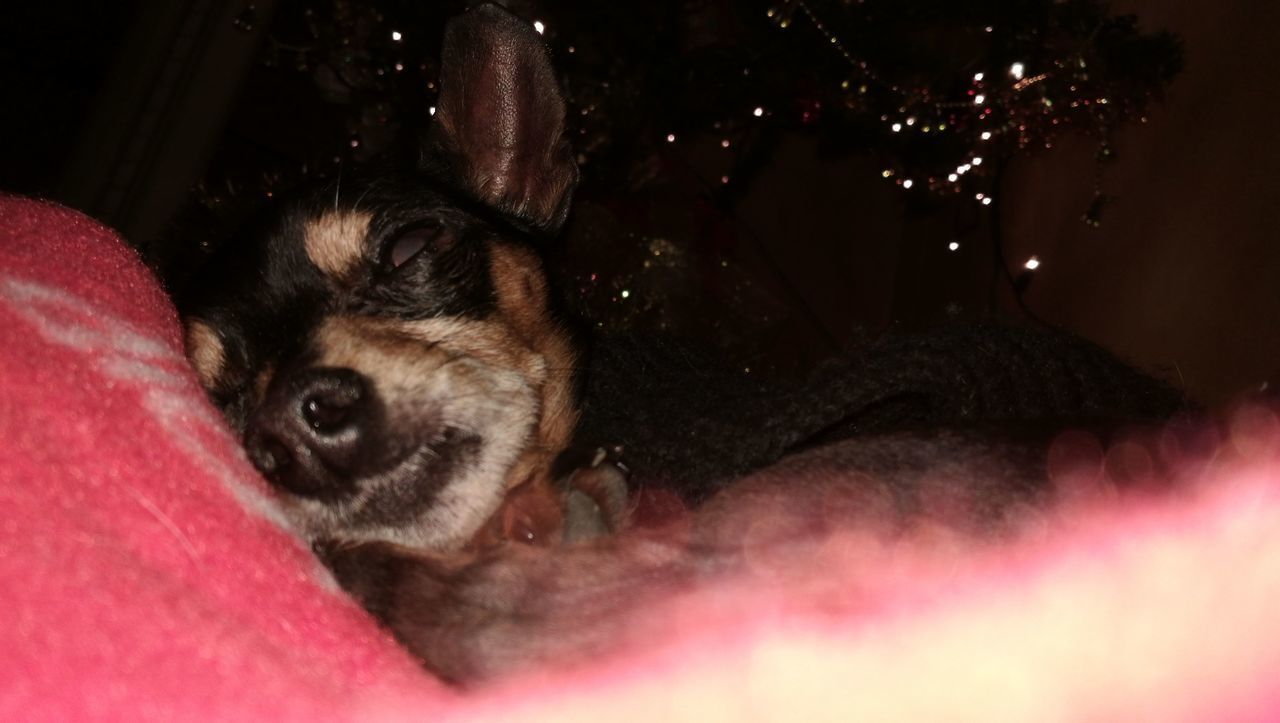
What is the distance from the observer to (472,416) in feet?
5.77

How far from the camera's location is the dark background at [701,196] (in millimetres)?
4020

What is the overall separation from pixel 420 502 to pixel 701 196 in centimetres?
454

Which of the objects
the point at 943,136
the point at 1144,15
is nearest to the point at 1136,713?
the point at 943,136

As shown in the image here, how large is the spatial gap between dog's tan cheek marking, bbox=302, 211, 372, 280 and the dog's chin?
0.56m

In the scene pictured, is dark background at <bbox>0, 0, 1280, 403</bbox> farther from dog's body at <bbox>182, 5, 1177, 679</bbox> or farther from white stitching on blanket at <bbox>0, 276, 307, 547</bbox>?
white stitching on blanket at <bbox>0, 276, 307, 547</bbox>

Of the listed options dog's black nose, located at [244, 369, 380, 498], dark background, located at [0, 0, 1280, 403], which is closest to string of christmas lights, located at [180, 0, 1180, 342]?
dark background, located at [0, 0, 1280, 403]

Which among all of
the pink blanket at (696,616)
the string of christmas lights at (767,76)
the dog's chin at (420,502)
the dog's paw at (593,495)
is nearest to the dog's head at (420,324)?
the dog's chin at (420,502)

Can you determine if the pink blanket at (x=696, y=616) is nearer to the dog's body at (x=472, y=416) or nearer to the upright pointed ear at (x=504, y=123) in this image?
the dog's body at (x=472, y=416)

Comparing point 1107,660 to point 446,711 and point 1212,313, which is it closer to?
point 446,711

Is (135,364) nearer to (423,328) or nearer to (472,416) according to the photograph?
(472,416)

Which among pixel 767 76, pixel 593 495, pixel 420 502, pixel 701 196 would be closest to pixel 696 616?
pixel 593 495

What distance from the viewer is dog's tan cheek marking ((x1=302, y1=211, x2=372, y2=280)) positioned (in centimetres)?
204

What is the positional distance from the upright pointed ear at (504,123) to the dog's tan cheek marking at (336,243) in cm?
47

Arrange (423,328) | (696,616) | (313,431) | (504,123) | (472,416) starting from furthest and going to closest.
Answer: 1. (504,123)
2. (423,328)
3. (472,416)
4. (313,431)
5. (696,616)
